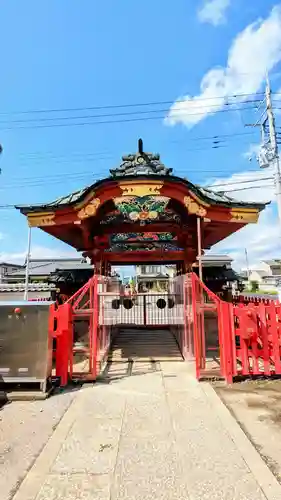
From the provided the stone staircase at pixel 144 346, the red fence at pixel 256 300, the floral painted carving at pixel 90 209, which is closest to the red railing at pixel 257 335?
the red fence at pixel 256 300

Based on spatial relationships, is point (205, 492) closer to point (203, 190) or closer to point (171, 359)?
point (171, 359)

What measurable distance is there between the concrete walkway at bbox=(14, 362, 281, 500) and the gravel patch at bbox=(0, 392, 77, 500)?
0.12 metres

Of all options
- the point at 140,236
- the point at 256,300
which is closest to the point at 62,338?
the point at 140,236

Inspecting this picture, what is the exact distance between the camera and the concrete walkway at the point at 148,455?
2627 millimetres

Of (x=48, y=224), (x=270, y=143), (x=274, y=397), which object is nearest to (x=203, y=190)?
(x=48, y=224)

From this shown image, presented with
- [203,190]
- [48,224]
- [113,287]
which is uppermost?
[203,190]

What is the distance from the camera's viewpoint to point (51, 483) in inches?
108

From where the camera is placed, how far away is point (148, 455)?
3170 mm

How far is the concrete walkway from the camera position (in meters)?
2.63

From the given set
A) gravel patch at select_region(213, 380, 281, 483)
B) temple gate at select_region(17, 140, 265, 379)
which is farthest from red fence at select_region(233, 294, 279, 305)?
gravel patch at select_region(213, 380, 281, 483)

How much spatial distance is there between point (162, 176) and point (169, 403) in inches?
170

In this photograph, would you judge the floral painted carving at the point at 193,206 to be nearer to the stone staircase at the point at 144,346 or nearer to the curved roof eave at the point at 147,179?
the curved roof eave at the point at 147,179

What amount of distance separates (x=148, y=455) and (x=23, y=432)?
1.62 meters

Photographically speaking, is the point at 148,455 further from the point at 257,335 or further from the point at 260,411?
the point at 257,335
